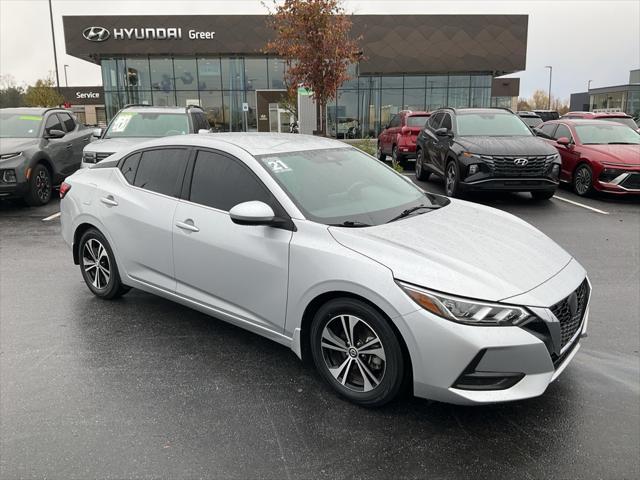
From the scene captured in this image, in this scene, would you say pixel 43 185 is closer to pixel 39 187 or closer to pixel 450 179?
pixel 39 187

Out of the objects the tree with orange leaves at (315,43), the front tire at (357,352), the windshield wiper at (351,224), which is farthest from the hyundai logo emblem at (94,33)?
the front tire at (357,352)

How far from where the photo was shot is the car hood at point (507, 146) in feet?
31.8

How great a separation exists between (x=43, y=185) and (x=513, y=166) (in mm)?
8852

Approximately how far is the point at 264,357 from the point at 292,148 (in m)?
1.62

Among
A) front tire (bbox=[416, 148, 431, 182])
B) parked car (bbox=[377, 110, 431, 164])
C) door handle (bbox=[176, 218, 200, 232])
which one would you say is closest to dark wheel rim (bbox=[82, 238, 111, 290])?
door handle (bbox=[176, 218, 200, 232])

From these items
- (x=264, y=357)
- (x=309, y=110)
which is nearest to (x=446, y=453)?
(x=264, y=357)

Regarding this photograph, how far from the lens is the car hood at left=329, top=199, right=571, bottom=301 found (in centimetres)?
292

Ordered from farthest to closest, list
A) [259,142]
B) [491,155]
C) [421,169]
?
[421,169], [491,155], [259,142]

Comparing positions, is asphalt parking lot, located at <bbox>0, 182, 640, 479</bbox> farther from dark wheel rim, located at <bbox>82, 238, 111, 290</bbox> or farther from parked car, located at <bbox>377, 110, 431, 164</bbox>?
parked car, located at <bbox>377, 110, 431, 164</bbox>

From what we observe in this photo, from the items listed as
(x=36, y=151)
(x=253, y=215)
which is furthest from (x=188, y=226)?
(x=36, y=151)

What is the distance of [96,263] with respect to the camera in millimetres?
5125

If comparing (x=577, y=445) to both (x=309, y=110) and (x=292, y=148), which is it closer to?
(x=292, y=148)

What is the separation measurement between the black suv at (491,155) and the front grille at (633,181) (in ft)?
4.80

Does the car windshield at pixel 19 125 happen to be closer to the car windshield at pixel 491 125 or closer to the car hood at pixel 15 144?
the car hood at pixel 15 144
